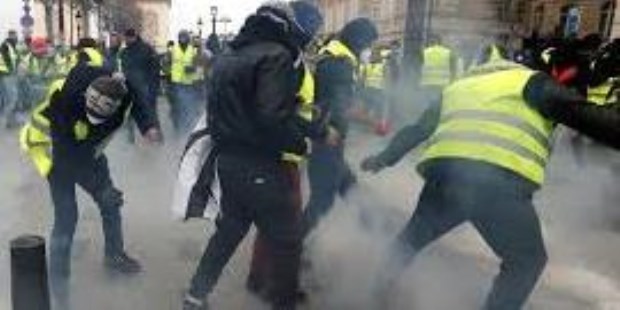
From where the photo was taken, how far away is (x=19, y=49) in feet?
56.4

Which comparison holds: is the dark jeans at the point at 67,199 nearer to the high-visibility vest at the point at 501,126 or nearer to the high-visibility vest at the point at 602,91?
the high-visibility vest at the point at 501,126

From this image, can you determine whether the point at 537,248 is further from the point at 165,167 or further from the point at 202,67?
the point at 202,67

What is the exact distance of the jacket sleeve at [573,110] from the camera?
3754mm

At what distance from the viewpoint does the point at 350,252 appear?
6.58 m

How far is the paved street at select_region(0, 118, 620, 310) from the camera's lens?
219 inches

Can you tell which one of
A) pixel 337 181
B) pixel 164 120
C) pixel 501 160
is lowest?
pixel 164 120

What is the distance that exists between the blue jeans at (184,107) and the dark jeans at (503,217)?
930 cm

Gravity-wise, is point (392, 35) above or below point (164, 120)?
above

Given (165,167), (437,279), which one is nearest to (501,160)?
(437,279)

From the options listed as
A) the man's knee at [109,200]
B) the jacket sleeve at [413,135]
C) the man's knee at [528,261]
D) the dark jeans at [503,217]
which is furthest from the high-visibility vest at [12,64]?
the man's knee at [528,261]

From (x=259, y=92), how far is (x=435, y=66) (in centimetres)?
796

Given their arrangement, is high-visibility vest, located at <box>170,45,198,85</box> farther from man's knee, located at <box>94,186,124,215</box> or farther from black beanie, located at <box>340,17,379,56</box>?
man's knee, located at <box>94,186,124,215</box>

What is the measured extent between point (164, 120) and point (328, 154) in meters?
11.4

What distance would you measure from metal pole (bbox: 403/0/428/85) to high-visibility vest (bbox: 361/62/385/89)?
1677 mm
